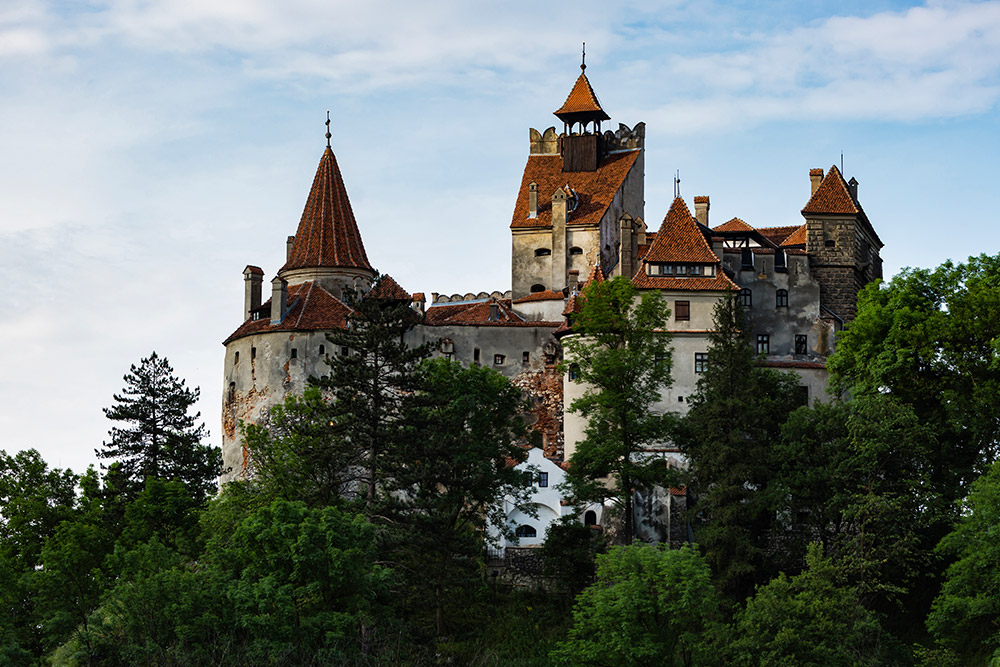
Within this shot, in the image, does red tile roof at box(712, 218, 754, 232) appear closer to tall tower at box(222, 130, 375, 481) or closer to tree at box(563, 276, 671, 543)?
tree at box(563, 276, 671, 543)

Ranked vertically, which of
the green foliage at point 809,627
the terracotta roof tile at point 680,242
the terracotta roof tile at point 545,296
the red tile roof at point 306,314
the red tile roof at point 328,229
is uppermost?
the red tile roof at point 328,229

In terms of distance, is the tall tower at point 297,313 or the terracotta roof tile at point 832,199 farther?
the tall tower at point 297,313

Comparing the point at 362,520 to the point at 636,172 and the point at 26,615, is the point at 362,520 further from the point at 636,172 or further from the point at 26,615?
the point at 636,172

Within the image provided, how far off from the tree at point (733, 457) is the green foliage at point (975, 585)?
21.8ft

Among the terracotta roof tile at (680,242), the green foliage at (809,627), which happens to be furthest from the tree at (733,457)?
the terracotta roof tile at (680,242)

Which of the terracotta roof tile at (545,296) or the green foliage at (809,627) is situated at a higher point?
the terracotta roof tile at (545,296)

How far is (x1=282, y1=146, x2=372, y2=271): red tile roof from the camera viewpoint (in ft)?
270

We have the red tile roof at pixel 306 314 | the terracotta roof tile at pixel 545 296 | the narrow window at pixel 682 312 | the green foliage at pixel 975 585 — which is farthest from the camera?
the terracotta roof tile at pixel 545 296

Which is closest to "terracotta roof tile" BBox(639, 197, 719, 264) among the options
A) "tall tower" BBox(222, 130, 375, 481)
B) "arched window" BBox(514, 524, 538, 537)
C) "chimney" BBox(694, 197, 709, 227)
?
"chimney" BBox(694, 197, 709, 227)

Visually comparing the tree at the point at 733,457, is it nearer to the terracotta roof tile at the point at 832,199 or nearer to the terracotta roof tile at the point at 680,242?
the terracotta roof tile at the point at 680,242

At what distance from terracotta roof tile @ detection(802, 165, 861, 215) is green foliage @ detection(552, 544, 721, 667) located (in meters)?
26.8

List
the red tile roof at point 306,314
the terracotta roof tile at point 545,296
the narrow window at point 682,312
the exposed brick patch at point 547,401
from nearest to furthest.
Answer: the narrow window at point 682,312, the exposed brick patch at point 547,401, the red tile roof at point 306,314, the terracotta roof tile at point 545,296

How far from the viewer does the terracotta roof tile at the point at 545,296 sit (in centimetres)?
8162

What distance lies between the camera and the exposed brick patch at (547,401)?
7475cm
